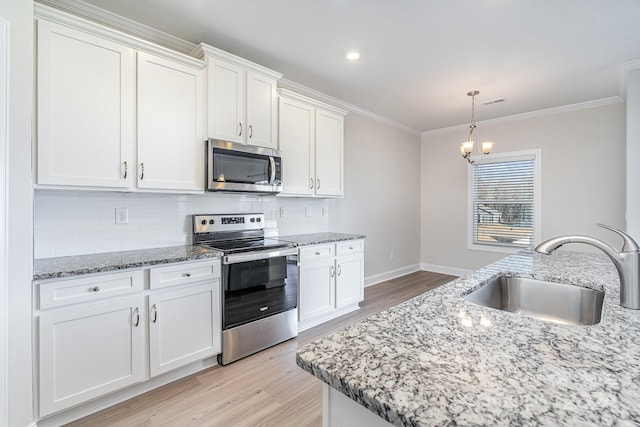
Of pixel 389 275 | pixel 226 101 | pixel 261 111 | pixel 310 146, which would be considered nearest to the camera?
pixel 226 101

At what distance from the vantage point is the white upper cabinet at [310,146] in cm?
307

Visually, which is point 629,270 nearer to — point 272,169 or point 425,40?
point 425,40

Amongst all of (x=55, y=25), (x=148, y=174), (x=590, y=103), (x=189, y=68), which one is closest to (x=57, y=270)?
(x=148, y=174)

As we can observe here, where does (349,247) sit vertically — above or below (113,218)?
below

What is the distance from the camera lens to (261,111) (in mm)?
2805

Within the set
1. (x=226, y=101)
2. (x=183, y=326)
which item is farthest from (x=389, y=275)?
(x=226, y=101)

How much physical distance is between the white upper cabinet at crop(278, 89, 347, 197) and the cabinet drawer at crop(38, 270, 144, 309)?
1593 millimetres

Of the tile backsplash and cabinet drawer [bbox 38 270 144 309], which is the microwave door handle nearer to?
the tile backsplash

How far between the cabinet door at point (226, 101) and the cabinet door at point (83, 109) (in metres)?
0.57

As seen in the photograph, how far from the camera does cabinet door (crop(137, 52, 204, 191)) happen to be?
84.3 inches

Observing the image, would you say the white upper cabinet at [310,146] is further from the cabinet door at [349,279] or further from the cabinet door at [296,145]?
the cabinet door at [349,279]

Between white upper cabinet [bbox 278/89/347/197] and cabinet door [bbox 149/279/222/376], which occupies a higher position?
white upper cabinet [bbox 278/89/347/197]

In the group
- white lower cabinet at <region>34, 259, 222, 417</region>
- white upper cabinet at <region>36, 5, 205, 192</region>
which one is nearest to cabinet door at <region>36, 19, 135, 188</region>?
white upper cabinet at <region>36, 5, 205, 192</region>

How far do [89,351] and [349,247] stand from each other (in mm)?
2396
